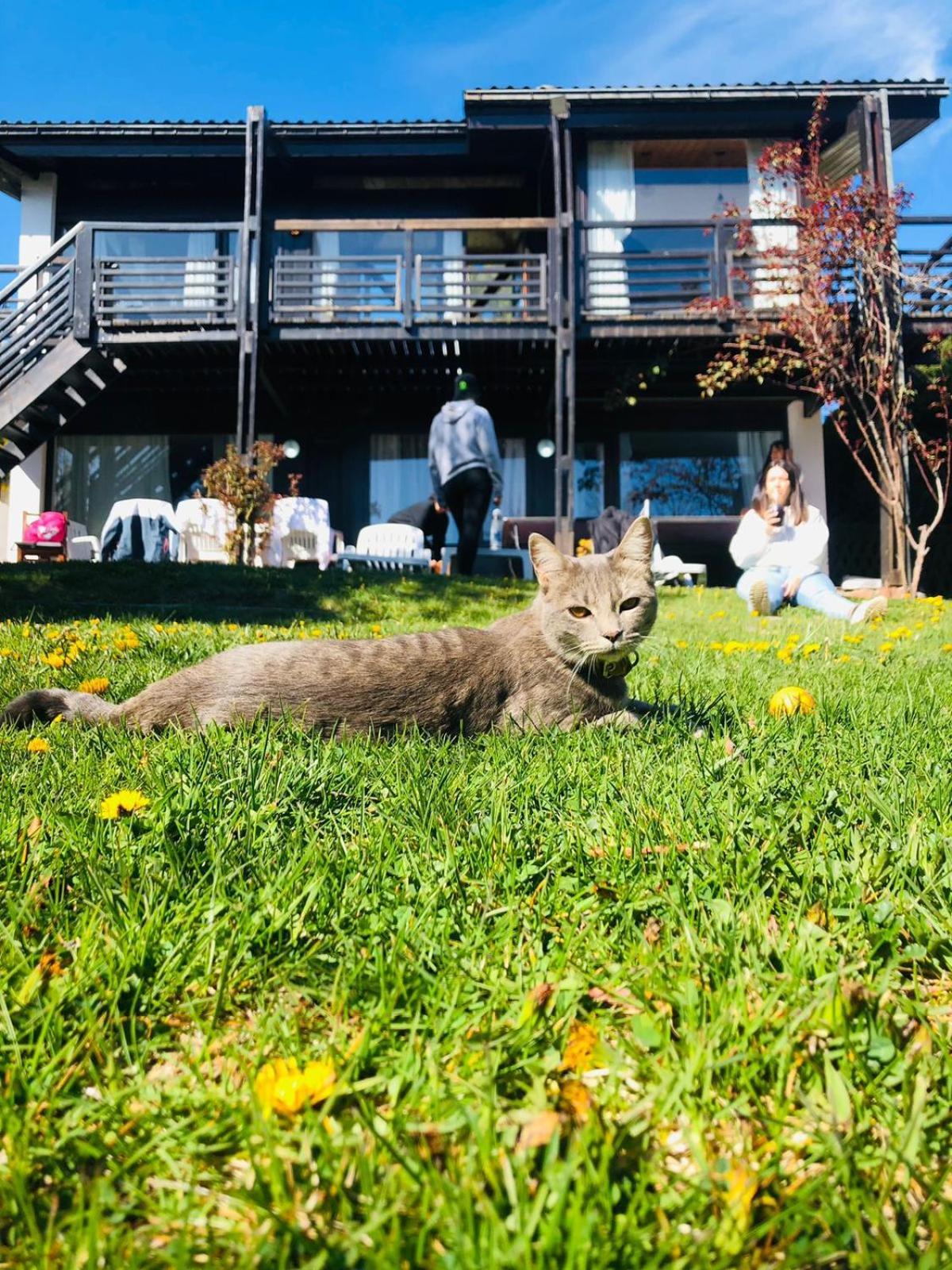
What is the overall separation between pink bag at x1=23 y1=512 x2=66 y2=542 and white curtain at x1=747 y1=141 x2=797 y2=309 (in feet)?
35.9

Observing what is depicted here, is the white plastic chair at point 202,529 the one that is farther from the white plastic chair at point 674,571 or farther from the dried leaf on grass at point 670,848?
the dried leaf on grass at point 670,848

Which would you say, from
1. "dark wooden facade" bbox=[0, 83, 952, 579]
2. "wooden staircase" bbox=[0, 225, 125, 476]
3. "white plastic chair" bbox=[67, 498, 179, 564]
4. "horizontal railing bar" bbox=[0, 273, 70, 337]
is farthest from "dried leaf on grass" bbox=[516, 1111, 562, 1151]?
"horizontal railing bar" bbox=[0, 273, 70, 337]

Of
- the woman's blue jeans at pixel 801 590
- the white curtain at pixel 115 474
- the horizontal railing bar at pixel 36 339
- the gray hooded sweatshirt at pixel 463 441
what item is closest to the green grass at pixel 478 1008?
the woman's blue jeans at pixel 801 590

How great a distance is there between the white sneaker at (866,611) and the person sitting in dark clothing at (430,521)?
21.5 ft

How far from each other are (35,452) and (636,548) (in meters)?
15.0

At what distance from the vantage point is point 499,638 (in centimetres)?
305

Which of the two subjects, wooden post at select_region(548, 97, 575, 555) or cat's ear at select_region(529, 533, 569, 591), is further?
wooden post at select_region(548, 97, 575, 555)

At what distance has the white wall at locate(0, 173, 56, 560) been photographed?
14.9m

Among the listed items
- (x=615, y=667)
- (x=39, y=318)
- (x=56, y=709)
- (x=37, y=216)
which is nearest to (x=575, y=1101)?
(x=615, y=667)

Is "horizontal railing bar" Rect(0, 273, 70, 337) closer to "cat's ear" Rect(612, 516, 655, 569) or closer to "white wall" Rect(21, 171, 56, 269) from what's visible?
"white wall" Rect(21, 171, 56, 269)

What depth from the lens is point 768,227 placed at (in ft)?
45.3

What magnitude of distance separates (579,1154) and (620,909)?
59cm

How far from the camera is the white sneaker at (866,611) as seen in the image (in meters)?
6.86

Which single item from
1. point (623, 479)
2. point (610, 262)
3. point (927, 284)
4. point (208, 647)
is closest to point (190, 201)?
point (610, 262)
